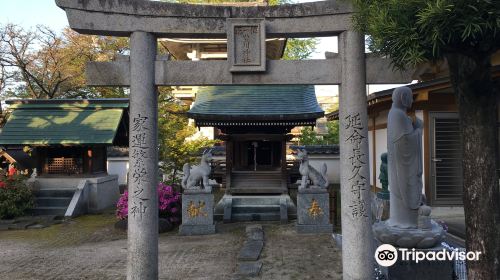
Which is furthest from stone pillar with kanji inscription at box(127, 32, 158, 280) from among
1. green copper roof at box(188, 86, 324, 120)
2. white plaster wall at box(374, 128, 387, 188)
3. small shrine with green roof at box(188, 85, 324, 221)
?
white plaster wall at box(374, 128, 387, 188)

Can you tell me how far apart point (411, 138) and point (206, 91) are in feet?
36.4

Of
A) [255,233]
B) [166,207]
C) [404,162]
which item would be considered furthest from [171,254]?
→ [404,162]

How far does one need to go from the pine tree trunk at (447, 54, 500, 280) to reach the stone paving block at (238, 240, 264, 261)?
14.4ft

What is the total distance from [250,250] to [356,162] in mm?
4003

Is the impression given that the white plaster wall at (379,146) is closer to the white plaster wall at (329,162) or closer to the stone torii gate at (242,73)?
the white plaster wall at (329,162)

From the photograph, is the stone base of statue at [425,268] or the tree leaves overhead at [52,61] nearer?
the stone base of statue at [425,268]

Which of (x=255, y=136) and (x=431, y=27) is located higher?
(x=431, y=27)

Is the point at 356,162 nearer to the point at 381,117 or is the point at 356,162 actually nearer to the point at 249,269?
the point at 249,269

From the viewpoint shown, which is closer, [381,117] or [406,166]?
[406,166]

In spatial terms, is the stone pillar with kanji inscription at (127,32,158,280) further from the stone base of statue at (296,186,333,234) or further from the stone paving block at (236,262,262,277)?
the stone base of statue at (296,186,333,234)

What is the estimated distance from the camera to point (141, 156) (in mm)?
5375

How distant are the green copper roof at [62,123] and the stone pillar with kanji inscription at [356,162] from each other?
37.6 ft

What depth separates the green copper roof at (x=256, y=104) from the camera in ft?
42.2

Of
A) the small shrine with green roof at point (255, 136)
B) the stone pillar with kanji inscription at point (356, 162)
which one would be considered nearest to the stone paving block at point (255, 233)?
the small shrine with green roof at point (255, 136)
